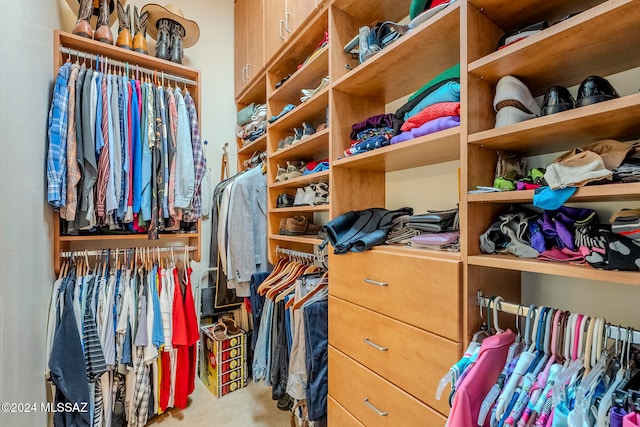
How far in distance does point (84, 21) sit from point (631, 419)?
2.85 metres

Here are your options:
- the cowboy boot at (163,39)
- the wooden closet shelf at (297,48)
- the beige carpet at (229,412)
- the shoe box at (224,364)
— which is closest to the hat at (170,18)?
the cowboy boot at (163,39)

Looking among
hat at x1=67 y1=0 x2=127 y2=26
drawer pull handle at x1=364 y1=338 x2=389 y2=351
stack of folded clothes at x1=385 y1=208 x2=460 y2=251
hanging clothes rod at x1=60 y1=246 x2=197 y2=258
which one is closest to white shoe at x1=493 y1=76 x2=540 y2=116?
stack of folded clothes at x1=385 y1=208 x2=460 y2=251

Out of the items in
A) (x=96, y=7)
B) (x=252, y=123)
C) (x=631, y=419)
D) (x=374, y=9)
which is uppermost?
(x=96, y=7)

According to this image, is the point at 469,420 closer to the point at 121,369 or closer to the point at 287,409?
the point at 287,409

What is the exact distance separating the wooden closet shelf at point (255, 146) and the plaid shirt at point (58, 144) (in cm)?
112

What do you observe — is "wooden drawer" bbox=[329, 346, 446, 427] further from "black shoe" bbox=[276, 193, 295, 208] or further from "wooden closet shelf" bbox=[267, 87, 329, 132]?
"wooden closet shelf" bbox=[267, 87, 329, 132]

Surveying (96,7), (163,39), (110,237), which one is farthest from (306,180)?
(96,7)

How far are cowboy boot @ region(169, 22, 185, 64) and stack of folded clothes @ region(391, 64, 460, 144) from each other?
183cm

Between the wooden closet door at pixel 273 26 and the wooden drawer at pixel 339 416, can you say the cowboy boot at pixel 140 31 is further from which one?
the wooden drawer at pixel 339 416

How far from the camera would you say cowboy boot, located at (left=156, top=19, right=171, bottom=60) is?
205 cm

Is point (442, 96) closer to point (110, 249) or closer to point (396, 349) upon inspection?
point (396, 349)

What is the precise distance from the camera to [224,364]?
212 centimetres

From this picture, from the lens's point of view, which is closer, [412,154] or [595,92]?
[595,92]

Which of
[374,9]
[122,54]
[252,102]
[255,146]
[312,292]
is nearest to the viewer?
[374,9]
